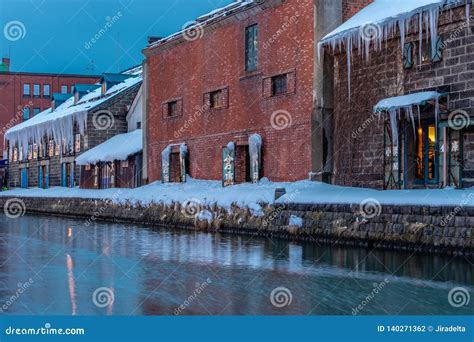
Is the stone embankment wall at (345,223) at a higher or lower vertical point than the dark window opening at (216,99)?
lower

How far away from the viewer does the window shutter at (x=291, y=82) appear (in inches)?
1133

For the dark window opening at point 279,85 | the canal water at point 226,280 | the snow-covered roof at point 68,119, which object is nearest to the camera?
the canal water at point 226,280

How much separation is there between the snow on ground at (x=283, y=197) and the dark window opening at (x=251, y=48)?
512 centimetres

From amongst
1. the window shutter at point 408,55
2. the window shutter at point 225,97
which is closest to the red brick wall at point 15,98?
the window shutter at point 225,97

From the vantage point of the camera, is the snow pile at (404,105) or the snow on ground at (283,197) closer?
the snow on ground at (283,197)

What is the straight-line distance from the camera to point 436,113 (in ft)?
70.7

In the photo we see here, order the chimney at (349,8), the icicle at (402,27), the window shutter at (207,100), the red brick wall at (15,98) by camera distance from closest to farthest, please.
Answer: the icicle at (402,27)
the chimney at (349,8)
the window shutter at (207,100)
the red brick wall at (15,98)

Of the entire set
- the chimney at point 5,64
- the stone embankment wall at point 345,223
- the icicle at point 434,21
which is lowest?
the stone embankment wall at point 345,223

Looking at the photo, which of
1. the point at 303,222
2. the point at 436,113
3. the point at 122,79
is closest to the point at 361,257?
the point at 303,222

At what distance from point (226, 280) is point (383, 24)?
13.5m

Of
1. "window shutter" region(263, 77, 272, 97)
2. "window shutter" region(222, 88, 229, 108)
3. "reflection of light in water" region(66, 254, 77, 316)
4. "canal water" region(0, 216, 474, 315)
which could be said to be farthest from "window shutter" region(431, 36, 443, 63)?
"window shutter" region(222, 88, 229, 108)

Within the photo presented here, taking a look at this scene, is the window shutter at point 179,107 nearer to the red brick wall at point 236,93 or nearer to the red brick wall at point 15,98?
the red brick wall at point 236,93

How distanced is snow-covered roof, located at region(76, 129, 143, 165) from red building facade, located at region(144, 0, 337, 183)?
3070 mm

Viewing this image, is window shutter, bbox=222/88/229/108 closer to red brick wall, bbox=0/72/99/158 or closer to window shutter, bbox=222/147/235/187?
window shutter, bbox=222/147/235/187
